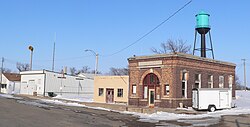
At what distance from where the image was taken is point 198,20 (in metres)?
45.5

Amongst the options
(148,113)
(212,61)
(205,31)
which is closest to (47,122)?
(148,113)

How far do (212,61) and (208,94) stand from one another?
8.67 meters

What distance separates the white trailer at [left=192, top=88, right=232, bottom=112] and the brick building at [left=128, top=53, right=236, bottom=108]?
2.62 meters

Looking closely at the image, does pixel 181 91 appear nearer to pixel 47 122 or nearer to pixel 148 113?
pixel 148 113

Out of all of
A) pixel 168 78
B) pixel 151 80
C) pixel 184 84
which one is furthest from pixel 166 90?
pixel 151 80

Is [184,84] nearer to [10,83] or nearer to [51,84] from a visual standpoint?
[51,84]

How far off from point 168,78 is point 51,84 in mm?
31849

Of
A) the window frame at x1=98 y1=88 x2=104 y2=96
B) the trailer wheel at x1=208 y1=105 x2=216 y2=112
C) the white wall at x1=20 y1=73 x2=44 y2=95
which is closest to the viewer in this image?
the trailer wheel at x1=208 y1=105 x2=216 y2=112

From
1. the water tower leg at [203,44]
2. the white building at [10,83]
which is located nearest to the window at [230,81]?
the water tower leg at [203,44]

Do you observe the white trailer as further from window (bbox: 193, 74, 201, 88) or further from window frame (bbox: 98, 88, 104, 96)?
window frame (bbox: 98, 88, 104, 96)

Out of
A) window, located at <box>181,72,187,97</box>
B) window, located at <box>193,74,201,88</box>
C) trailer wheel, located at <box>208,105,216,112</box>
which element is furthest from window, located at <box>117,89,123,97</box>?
trailer wheel, located at <box>208,105,216,112</box>

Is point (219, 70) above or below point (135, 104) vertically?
above

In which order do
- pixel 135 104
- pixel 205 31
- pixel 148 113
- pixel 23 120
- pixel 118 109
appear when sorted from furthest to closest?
pixel 205 31 → pixel 135 104 → pixel 118 109 → pixel 148 113 → pixel 23 120

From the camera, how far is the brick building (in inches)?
1373
